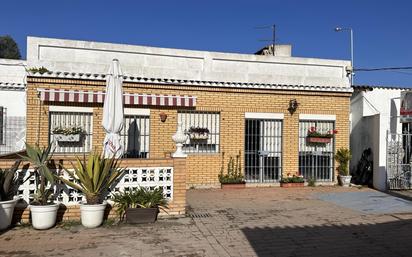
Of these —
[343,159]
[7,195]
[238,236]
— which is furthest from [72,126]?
[343,159]

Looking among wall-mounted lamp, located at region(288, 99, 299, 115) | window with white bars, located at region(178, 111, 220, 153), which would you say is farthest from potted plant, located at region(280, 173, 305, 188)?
window with white bars, located at region(178, 111, 220, 153)

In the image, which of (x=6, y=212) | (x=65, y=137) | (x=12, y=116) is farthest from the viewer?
(x=12, y=116)

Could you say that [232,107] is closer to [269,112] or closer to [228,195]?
[269,112]

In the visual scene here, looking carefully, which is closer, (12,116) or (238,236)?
(238,236)

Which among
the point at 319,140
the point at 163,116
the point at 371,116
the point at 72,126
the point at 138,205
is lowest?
the point at 138,205

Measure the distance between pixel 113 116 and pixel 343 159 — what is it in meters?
9.33

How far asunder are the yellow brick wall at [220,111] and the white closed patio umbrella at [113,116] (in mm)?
3932

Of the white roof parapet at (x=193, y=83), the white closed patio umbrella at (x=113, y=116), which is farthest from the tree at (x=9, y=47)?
the white closed patio umbrella at (x=113, y=116)

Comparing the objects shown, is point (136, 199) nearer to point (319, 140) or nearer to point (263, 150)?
point (263, 150)

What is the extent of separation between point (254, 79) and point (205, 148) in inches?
123

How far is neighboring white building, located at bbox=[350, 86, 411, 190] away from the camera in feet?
46.1

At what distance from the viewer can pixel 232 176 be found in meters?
13.8

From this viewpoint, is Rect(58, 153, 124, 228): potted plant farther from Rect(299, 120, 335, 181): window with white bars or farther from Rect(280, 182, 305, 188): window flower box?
Rect(299, 120, 335, 181): window with white bars

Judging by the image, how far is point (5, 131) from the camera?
584 inches
